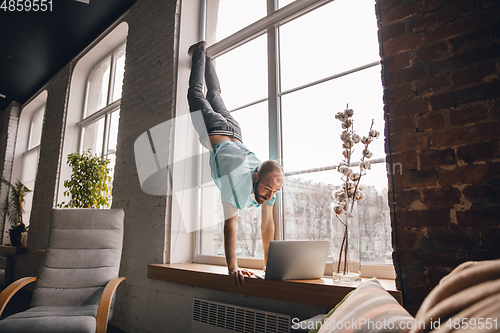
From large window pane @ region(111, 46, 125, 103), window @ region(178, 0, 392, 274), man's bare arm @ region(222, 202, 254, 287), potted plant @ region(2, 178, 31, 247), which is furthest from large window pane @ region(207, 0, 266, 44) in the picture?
potted plant @ region(2, 178, 31, 247)

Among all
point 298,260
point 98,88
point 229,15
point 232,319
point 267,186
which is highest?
point 98,88

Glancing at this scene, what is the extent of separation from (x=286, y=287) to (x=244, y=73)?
77.8 inches

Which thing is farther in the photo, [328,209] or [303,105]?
[303,105]

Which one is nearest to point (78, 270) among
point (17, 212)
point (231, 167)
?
point (231, 167)

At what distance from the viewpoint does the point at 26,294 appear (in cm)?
468

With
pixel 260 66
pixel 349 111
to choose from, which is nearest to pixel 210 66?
pixel 260 66

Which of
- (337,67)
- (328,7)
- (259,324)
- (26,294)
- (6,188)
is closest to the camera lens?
(259,324)

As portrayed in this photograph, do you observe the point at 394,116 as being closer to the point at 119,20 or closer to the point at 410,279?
the point at 410,279

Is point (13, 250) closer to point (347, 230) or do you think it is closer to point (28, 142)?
point (28, 142)

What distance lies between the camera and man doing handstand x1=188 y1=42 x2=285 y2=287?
191 cm

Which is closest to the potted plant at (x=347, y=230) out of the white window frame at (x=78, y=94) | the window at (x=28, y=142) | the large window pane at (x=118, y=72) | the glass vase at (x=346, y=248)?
the glass vase at (x=346, y=248)

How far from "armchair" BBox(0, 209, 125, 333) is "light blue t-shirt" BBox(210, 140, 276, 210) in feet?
3.36

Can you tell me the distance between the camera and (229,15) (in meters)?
3.08

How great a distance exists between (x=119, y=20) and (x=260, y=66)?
256 cm
